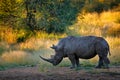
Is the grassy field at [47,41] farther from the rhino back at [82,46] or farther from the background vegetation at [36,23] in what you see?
the rhino back at [82,46]

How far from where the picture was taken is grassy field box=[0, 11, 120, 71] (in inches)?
739

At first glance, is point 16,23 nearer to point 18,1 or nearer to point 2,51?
point 18,1

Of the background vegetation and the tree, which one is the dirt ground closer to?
the background vegetation

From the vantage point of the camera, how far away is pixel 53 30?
27.0 meters

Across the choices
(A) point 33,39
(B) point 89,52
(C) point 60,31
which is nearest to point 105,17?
(C) point 60,31

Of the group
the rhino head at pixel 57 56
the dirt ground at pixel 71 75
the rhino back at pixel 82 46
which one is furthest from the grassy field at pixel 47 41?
the dirt ground at pixel 71 75

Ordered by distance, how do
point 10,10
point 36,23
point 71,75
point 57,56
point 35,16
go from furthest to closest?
point 10,10, point 36,23, point 35,16, point 57,56, point 71,75

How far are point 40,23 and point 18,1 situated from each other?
6.71ft

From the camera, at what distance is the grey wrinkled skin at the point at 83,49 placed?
14.8 meters

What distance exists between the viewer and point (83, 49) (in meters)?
15.2

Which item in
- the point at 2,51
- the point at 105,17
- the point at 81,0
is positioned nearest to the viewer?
the point at 2,51

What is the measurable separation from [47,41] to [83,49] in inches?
377

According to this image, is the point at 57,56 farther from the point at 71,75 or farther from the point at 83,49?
the point at 71,75

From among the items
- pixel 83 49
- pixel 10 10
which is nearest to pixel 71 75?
pixel 83 49
